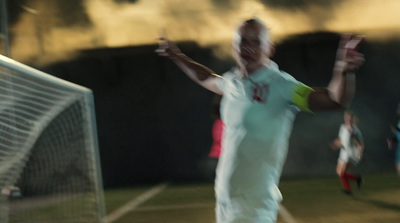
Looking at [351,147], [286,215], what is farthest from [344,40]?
[351,147]

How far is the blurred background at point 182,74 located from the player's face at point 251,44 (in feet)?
41.6

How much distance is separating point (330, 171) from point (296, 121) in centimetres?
162

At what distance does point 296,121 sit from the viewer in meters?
14.6

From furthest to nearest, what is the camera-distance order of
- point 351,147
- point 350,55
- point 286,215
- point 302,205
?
point 351,147, point 302,205, point 286,215, point 350,55

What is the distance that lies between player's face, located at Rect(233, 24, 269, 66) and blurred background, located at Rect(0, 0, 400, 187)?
1268 cm

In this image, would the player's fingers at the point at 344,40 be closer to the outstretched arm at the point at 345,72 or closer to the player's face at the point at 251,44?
the outstretched arm at the point at 345,72

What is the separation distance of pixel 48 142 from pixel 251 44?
4484mm

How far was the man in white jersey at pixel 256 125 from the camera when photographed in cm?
187

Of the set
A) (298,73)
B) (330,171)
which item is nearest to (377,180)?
(330,171)

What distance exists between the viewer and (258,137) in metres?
1.88

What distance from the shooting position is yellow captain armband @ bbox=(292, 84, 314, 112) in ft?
5.97

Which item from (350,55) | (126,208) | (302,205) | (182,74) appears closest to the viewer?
(350,55)

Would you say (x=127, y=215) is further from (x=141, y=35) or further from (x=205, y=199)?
(x=141, y=35)

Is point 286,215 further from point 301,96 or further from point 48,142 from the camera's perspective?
point 301,96
